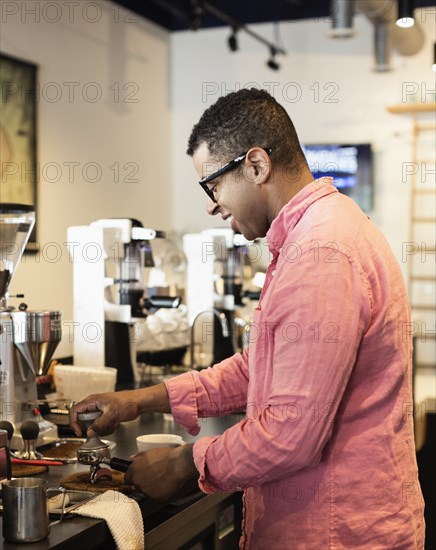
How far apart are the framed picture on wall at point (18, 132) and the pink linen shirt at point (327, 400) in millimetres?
2820

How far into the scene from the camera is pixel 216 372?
6.08ft

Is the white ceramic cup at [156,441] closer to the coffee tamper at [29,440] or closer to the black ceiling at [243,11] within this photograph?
the coffee tamper at [29,440]

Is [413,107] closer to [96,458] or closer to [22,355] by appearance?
[22,355]

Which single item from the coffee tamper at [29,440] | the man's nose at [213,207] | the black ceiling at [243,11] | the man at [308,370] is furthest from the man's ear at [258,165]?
the black ceiling at [243,11]

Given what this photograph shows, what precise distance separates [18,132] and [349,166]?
2316 mm

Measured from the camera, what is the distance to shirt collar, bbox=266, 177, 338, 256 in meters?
1.46

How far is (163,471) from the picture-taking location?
1.61 meters

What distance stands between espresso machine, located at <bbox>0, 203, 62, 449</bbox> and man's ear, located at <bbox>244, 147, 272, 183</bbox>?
92 cm

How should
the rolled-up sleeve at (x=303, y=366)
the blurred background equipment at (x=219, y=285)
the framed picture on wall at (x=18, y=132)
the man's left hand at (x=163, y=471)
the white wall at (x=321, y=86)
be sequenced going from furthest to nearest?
the white wall at (x=321, y=86), the framed picture on wall at (x=18, y=132), the blurred background equipment at (x=219, y=285), the man's left hand at (x=163, y=471), the rolled-up sleeve at (x=303, y=366)

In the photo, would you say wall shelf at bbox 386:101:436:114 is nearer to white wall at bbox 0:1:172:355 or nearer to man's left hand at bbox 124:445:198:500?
white wall at bbox 0:1:172:355

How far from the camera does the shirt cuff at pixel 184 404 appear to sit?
1.80m

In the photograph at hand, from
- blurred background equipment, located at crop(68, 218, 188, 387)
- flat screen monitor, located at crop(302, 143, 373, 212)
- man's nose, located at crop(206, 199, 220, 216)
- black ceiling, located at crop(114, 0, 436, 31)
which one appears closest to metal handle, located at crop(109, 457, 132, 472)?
man's nose, located at crop(206, 199, 220, 216)

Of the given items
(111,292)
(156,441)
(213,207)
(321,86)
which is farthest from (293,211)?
(321,86)

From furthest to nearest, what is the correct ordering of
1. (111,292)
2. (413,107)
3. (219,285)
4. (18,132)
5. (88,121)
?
(413,107) → (88,121) → (18,132) → (219,285) → (111,292)
